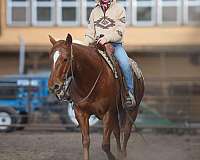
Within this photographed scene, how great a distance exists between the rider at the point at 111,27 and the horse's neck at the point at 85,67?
0.63 meters

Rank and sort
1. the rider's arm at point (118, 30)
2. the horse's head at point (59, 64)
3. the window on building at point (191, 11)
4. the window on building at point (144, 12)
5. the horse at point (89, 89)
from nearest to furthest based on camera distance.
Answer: the horse's head at point (59, 64)
the horse at point (89, 89)
the rider's arm at point (118, 30)
the window on building at point (191, 11)
the window on building at point (144, 12)

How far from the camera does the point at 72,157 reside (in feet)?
35.9

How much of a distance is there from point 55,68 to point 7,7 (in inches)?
817

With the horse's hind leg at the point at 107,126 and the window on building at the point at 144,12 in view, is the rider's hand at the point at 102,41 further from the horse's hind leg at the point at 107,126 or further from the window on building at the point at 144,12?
the window on building at the point at 144,12

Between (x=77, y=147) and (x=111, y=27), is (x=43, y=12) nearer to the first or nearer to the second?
(x=77, y=147)

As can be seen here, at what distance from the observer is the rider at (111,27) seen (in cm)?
921

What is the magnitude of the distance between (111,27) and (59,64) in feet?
5.46

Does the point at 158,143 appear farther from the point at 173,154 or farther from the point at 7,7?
the point at 7,7

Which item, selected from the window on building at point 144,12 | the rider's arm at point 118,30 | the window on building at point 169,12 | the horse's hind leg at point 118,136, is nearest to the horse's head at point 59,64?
the rider's arm at point 118,30

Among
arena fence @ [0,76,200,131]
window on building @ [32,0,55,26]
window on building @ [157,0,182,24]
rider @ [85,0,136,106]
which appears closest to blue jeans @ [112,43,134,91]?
rider @ [85,0,136,106]

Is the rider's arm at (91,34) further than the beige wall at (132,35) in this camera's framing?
No

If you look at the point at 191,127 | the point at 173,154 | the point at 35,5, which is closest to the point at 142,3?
the point at 35,5

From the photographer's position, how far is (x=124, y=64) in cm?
923

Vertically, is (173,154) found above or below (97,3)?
below
